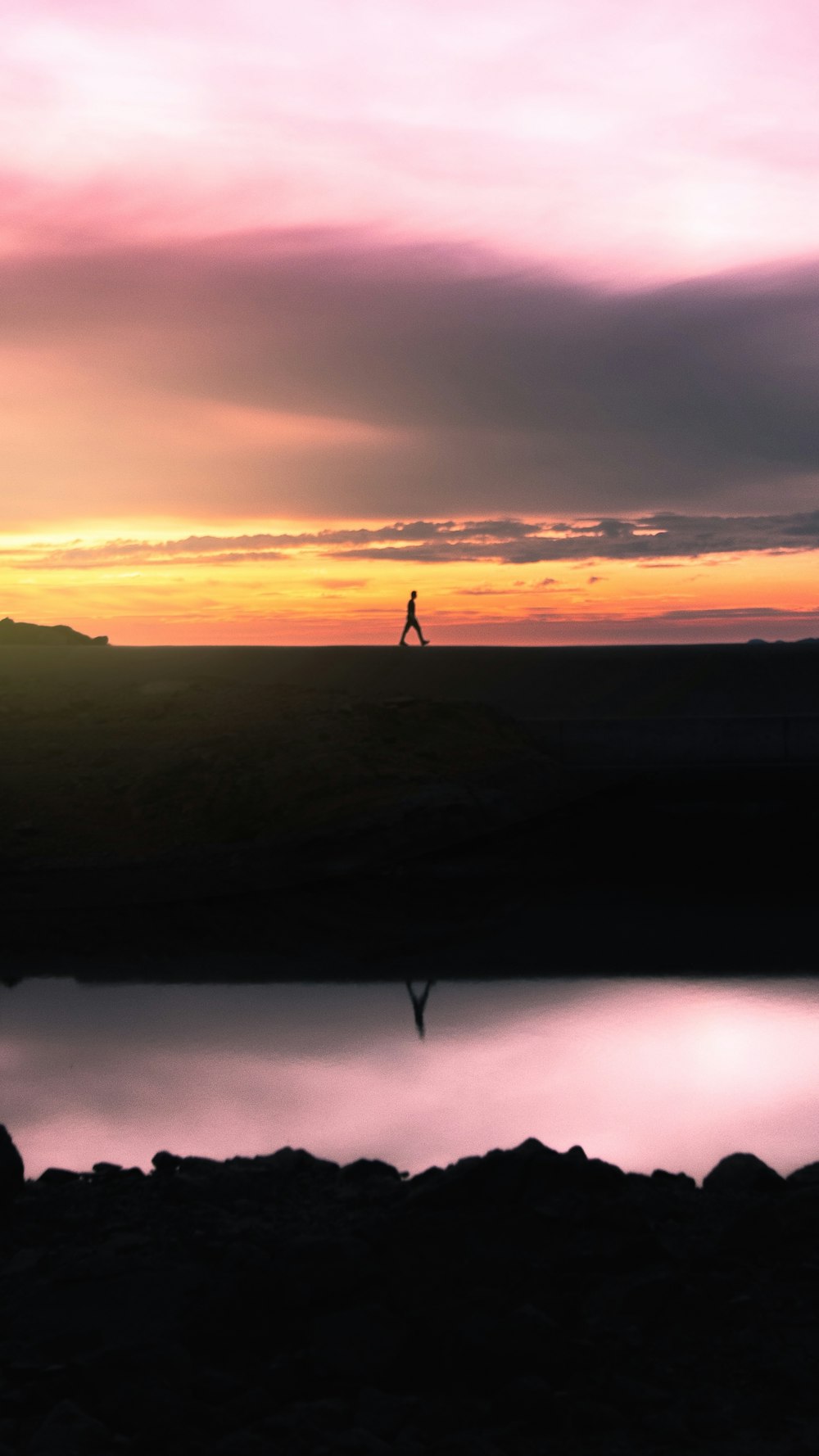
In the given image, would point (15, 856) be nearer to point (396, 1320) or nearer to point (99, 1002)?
point (99, 1002)

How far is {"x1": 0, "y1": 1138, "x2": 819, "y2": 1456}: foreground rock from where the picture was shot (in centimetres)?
423

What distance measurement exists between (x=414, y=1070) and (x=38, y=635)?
4117 cm

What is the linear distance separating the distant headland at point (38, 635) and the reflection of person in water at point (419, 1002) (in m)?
37.6

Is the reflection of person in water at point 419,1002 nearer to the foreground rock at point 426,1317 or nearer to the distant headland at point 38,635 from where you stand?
the foreground rock at point 426,1317

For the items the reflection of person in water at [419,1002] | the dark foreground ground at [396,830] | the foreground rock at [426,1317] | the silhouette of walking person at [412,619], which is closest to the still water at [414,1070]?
the reflection of person in water at [419,1002]

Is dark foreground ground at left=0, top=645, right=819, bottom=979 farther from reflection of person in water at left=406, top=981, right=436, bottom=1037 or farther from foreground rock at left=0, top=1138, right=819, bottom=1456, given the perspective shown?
foreground rock at left=0, top=1138, right=819, bottom=1456

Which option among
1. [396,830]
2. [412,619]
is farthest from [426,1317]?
[412,619]

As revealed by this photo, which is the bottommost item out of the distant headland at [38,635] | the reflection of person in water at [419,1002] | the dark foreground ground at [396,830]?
the reflection of person in water at [419,1002]

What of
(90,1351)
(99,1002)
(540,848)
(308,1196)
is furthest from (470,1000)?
(540,848)

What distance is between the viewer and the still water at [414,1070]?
22.9 feet

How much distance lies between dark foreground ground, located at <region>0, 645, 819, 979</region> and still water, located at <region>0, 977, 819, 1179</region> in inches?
37.2

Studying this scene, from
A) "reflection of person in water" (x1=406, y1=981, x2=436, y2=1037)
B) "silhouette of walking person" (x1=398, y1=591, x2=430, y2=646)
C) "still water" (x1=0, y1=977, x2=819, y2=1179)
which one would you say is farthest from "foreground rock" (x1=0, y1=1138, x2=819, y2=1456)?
"silhouette of walking person" (x1=398, y1=591, x2=430, y2=646)

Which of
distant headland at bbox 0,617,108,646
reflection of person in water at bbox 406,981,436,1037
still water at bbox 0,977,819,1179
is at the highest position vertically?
distant headland at bbox 0,617,108,646

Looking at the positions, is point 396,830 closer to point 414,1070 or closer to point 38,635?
point 414,1070
